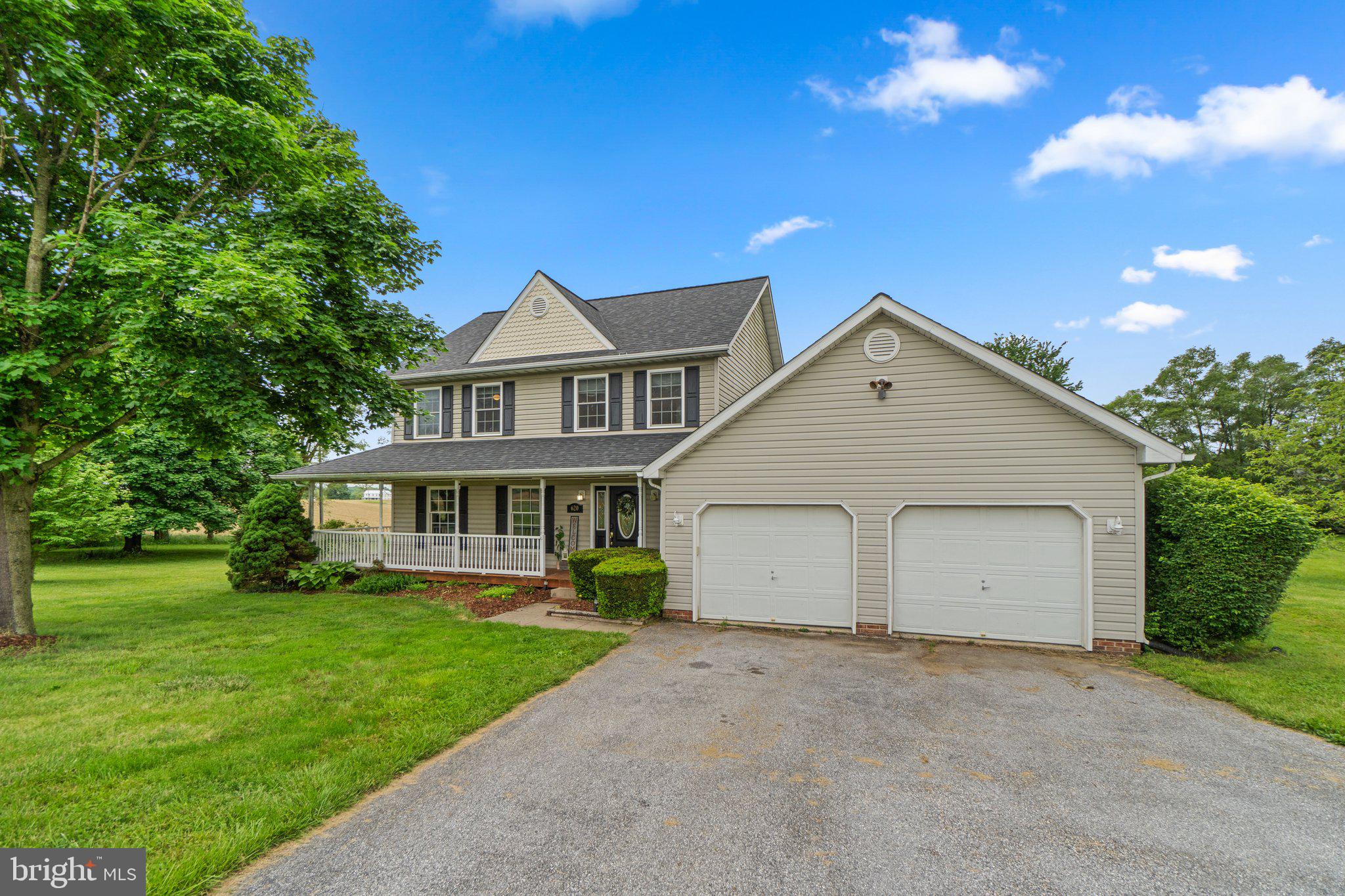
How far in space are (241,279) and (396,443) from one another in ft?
33.2

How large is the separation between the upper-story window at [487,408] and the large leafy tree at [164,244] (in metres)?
5.41

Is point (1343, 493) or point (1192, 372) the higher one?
point (1192, 372)

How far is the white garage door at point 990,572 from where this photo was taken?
25.3 ft

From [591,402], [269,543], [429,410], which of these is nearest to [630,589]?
[591,402]

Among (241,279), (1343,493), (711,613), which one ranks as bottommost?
(711,613)

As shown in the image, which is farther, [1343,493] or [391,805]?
[1343,493]

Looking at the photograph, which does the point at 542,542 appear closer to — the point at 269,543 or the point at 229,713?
the point at 269,543

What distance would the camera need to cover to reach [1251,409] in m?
34.1

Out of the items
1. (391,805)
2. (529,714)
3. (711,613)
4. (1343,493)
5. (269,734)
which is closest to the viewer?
(391,805)

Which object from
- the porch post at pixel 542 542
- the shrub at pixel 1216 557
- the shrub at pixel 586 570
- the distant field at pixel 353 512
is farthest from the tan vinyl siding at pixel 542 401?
the distant field at pixel 353 512

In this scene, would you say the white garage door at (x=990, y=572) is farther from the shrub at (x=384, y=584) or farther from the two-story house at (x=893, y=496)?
the shrub at (x=384, y=584)

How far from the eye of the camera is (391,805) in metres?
3.66

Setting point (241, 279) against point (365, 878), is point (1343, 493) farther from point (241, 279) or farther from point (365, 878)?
point (241, 279)

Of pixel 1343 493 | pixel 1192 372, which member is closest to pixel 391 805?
pixel 1343 493
